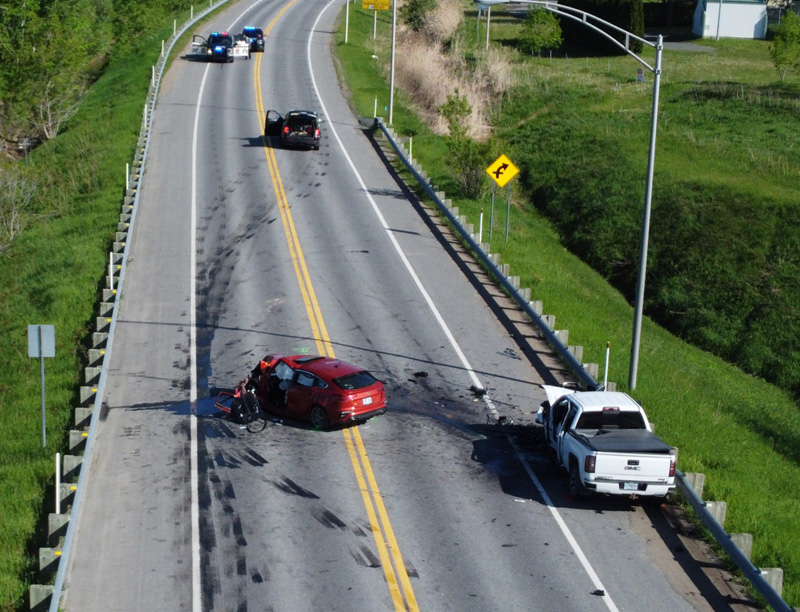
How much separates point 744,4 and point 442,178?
4095 cm

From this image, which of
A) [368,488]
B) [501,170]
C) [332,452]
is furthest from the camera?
[501,170]

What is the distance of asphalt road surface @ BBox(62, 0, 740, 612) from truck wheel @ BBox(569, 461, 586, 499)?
0.39m

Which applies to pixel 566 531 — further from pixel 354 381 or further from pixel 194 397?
pixel 194 397

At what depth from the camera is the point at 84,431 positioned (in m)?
21.2

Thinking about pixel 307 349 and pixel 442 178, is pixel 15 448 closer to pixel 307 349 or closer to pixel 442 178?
pixel 307 349

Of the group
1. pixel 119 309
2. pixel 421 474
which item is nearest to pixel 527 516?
pixel 421 474

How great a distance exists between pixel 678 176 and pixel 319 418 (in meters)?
27.3

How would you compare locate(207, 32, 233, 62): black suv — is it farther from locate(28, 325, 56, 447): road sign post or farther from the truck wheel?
the truck wheel

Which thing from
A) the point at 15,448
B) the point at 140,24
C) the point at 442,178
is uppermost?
the point at 140,24

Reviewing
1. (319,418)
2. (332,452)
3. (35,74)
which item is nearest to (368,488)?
(332,452)

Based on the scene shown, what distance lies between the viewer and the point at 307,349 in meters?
26.2

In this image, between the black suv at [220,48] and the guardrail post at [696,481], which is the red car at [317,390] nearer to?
the guardrail post at [696,481]

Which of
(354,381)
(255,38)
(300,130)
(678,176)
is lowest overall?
(354,381)

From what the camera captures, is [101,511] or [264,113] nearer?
[101,511]
